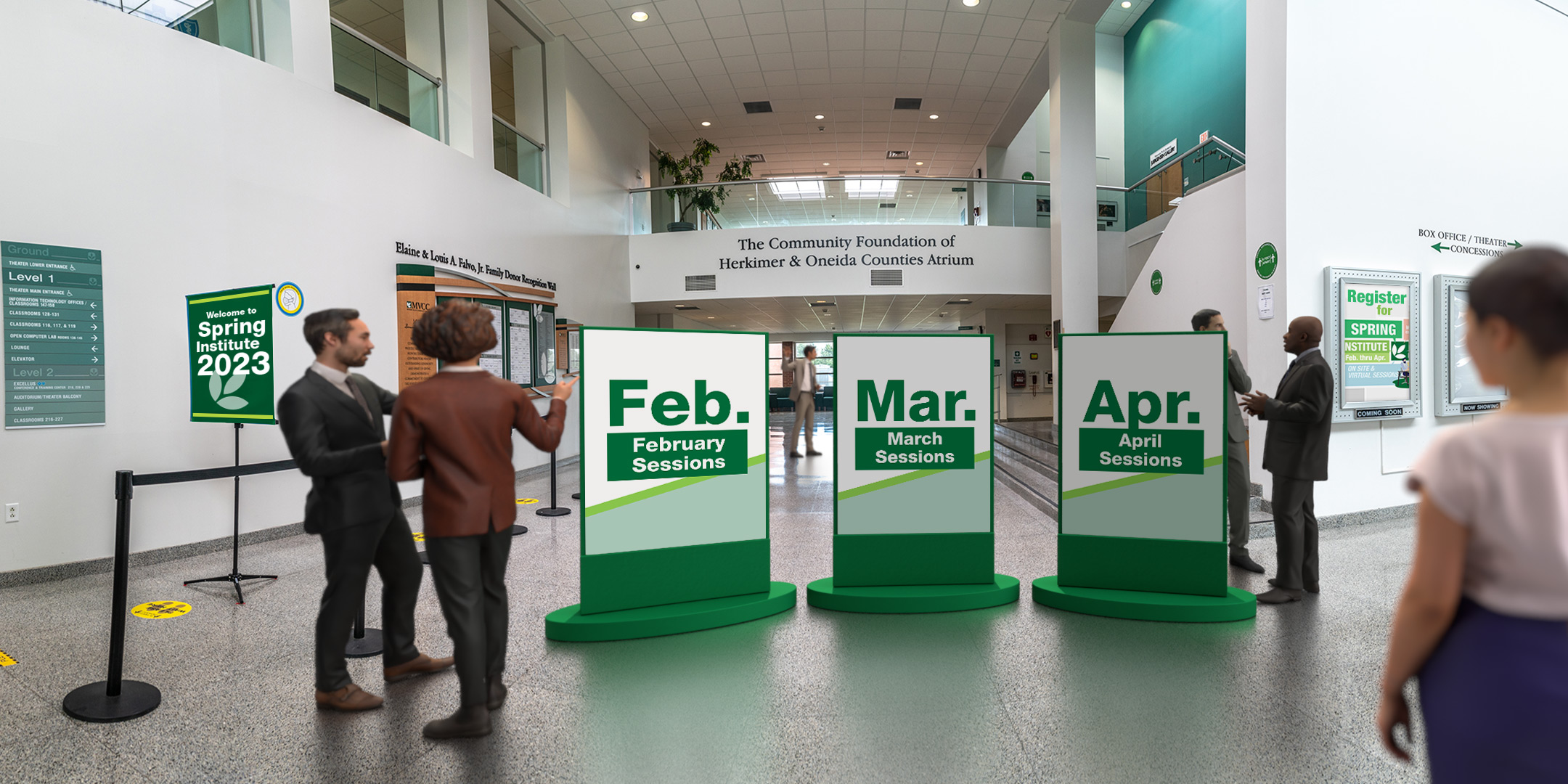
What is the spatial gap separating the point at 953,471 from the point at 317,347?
2770mm

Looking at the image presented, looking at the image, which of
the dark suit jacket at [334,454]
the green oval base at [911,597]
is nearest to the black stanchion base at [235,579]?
the dark suit jacket at [334,454]

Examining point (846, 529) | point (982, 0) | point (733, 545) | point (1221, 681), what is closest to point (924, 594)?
point (846, 529)

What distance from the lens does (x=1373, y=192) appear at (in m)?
5.55

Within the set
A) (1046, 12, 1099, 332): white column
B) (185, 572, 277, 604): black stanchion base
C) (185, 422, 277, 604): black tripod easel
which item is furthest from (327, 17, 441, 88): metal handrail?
(1046, 12, 1099, 332): white column

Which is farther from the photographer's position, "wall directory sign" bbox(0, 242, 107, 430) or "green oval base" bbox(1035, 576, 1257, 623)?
"wall directory sign" bbox(0, 242, 107, 430)

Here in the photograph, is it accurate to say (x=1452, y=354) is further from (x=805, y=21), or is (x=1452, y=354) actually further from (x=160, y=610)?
(x=160, y=610)

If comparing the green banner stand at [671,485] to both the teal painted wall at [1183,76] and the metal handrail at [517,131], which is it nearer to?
the metal handrail at [517,131]

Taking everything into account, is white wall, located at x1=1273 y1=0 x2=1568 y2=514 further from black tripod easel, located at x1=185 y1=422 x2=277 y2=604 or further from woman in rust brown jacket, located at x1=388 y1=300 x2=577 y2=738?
black tripod easel, located at x1=185 y1=422 x2=277 y2=604

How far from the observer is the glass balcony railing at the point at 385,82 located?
6.25 m

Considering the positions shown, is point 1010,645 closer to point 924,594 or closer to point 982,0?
point 924,594

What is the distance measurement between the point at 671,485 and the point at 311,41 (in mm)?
4913

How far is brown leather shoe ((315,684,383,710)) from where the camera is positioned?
2604mm

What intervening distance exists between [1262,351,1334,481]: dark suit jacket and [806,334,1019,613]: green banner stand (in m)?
1.39

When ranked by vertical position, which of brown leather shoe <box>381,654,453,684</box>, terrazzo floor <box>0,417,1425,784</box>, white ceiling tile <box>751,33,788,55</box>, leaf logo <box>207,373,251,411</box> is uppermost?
white ceiling tile <box>751,33,788,55</box>
